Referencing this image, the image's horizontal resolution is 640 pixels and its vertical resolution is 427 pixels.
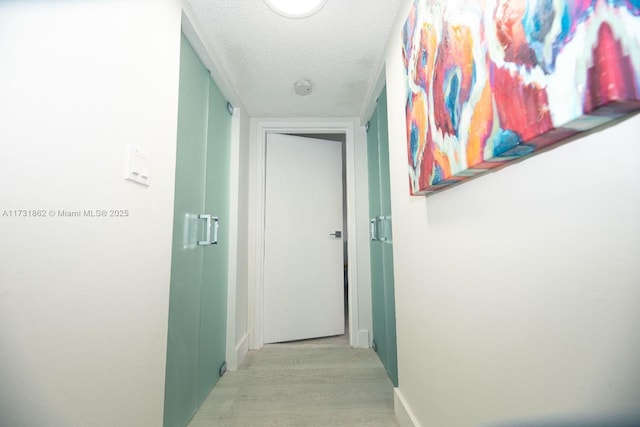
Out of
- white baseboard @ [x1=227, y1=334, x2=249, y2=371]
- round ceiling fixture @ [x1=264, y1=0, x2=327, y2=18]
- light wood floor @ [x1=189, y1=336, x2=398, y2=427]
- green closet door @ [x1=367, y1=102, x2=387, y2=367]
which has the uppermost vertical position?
round ceiling fixture @ [x1=264, y1=0, x2=327, y2=18]

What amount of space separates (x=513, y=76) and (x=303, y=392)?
190 centimetres

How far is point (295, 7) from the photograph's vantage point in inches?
51.2

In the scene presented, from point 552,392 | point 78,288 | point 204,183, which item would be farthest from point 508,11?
point 204,183

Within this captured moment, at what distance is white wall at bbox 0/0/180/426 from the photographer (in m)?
0.65

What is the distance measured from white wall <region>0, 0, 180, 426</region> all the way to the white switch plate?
2 centimetres

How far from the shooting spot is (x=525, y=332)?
57 centimetres

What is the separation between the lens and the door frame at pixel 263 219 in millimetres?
2355

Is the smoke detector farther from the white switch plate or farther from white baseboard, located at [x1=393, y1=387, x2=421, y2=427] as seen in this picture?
white baseboard, located at [x1=393, y1=387, x2=421, y2=427]

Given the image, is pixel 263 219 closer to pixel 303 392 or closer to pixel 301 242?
pixel 301 242

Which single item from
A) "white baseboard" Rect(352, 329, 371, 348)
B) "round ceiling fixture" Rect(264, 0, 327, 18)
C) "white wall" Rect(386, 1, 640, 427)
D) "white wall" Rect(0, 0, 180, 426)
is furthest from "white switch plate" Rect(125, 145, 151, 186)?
"white baseboard" Rect(352, 329, 371, 348)

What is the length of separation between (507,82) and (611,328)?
0.49 m

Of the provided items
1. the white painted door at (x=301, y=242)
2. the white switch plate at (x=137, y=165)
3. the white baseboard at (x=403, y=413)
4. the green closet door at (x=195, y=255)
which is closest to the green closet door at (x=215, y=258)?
the green closet door at (x=195, y=255)

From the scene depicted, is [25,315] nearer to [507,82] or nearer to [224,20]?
[507,82]

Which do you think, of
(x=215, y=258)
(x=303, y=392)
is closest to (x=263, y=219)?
(x=215, y=258)
